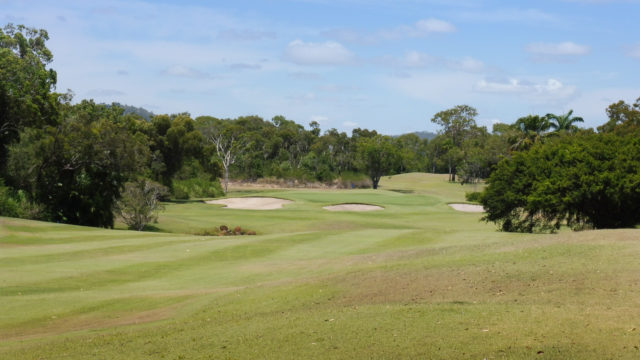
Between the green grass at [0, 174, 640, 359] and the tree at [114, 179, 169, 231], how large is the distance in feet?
53.2

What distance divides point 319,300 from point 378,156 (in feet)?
292

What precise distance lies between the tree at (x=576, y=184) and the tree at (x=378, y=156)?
63.1 meters

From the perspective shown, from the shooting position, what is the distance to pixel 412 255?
2073 cm

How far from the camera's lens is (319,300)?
14.3m

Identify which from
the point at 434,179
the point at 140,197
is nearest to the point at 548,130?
the point at 434,179

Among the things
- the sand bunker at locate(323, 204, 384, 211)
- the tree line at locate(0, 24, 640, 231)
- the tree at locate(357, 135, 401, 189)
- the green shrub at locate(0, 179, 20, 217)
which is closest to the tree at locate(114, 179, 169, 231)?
the tree line at locate(0, 24, 640, 231)

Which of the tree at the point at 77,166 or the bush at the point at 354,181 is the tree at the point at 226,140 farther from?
the tree at the point at 77,166

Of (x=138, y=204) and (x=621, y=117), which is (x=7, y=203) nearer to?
(x=138, y=204)

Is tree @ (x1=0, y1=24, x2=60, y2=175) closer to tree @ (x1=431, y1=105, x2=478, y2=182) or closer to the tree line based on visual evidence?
the tree line

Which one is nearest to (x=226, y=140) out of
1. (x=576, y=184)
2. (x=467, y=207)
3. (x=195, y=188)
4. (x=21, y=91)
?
(x=195, y=188)

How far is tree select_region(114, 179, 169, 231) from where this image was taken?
149 feet

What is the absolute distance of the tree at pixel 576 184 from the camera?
3216 cm

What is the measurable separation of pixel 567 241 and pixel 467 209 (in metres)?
49.6

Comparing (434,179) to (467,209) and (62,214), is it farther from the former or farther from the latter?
(62,214)
